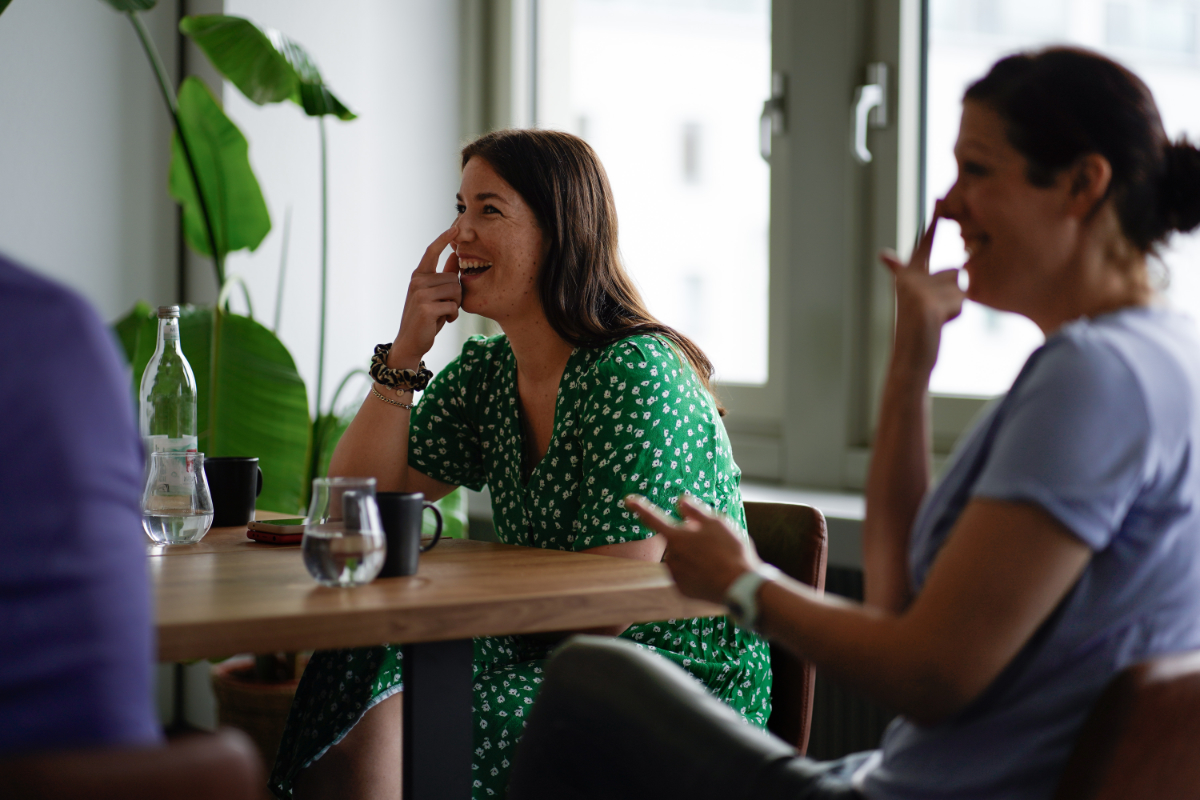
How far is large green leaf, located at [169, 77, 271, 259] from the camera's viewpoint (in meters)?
2.69

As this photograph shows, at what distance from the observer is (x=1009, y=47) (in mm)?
2316

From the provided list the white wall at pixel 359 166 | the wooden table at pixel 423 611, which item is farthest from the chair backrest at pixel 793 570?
the white wall at pixel 359 166

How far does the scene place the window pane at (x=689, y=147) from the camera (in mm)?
3029

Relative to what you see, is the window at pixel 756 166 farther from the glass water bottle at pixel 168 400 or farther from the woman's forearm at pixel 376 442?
the glass water bottle at pixel 168 400

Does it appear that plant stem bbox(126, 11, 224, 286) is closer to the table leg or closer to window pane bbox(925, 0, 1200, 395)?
window pane bbox(925, 0, 1200, 395)

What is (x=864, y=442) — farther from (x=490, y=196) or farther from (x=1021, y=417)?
(x=1021, y=417)

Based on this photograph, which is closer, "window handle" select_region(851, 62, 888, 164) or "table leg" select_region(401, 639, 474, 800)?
"table leg" select_region(401, 639, 474, 800)

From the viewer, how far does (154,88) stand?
3145mm

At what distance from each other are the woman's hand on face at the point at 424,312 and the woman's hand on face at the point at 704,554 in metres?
0.88

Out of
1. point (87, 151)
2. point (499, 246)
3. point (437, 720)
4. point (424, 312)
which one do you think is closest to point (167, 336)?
point (424, 312)

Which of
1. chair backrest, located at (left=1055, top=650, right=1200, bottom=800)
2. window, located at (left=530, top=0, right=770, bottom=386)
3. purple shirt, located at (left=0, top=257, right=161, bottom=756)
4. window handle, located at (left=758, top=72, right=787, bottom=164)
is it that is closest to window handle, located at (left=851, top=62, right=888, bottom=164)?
window handle, located at (left=758, top=72, right=787, bottom=164)

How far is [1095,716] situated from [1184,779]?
73 millimetres

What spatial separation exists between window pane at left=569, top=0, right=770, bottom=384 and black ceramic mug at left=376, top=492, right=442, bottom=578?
1.69 metres

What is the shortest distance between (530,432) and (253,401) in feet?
2.95
